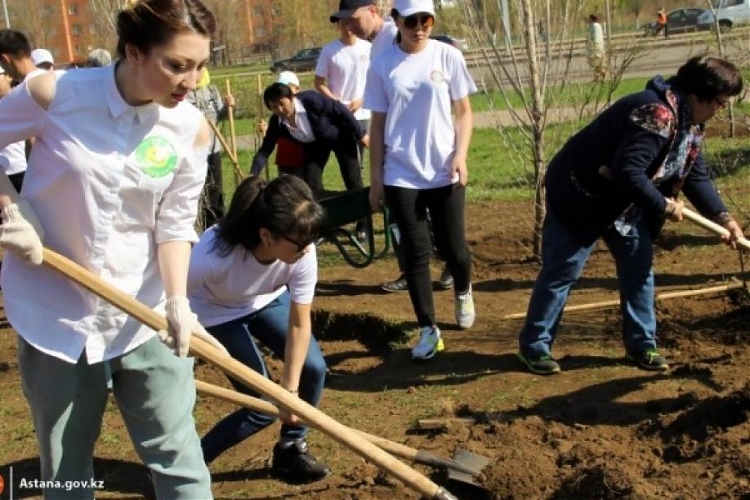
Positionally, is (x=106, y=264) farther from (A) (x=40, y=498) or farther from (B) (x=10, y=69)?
(B) (x=10, y=69)

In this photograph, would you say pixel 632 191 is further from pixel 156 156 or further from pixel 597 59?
pixel 597 59

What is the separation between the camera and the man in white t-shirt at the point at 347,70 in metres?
8.44

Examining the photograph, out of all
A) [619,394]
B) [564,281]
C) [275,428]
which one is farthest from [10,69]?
[619,394]

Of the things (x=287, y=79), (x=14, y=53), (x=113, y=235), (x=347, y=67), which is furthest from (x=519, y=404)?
(x=14, y=53)

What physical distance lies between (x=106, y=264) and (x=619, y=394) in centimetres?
292

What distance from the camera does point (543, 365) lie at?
16.8 ft

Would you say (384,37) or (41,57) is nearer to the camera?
(384,37)

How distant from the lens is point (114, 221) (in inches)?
103

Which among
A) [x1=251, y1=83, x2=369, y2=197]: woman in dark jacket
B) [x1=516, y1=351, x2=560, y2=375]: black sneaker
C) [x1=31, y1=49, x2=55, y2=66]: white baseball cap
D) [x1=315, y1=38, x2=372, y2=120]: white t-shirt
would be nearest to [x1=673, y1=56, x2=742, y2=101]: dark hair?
[x1=516, y1=351, x2=560, y2=375]: black sneaker

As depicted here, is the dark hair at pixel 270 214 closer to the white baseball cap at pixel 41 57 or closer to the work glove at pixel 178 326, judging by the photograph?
the work glove at pixel 178 326

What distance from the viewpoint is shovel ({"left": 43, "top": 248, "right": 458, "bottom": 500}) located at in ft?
8.40

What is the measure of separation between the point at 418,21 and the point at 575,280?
1568 millimetres

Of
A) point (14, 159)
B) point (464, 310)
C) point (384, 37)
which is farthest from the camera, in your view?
point (14, 159)

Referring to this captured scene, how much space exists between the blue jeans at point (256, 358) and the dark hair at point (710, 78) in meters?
2.01
